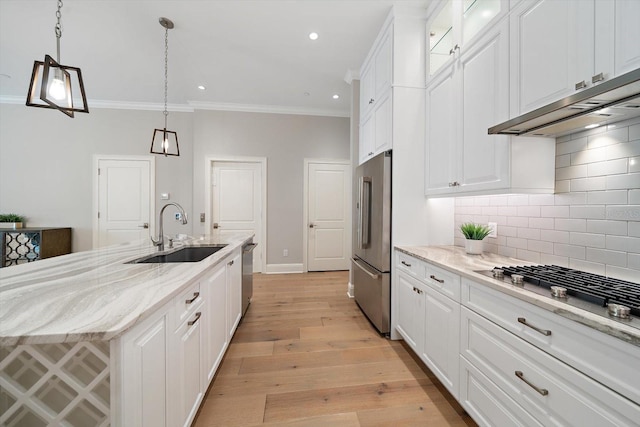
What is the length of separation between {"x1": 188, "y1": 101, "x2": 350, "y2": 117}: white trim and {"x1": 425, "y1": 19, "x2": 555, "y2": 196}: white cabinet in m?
2.62

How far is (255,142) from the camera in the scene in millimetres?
4379

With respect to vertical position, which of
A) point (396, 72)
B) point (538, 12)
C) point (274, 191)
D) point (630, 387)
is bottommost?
point (630, 387)

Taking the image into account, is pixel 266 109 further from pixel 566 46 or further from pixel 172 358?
pixel 172 358

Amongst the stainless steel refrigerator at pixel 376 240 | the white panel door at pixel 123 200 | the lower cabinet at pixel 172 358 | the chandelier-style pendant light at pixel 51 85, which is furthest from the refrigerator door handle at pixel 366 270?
the white panel door at pixel 123 200

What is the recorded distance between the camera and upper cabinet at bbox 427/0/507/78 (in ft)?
5.15

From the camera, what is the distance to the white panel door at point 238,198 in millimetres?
4383

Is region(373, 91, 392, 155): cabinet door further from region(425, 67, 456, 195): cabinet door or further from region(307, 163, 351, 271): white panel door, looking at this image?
region(307, 163, 351, 271): white panel door

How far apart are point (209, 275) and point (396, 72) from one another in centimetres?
227

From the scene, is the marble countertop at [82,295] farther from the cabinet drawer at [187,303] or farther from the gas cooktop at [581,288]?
the gas cooktop at [581,288]

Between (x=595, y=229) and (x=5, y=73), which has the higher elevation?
(x=5, y=73)

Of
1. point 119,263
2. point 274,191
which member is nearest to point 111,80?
point 274,191

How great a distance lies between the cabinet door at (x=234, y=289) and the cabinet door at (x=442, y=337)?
1.52m

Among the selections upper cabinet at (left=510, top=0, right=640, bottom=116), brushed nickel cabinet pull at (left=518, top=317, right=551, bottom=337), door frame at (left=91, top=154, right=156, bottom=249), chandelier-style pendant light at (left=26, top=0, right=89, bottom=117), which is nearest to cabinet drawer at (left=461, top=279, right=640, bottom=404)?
brushed nickel cabinet pull at (left=518, top=317, right=551, bottom=337)

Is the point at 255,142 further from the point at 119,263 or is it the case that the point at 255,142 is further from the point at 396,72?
the point at 119,263
